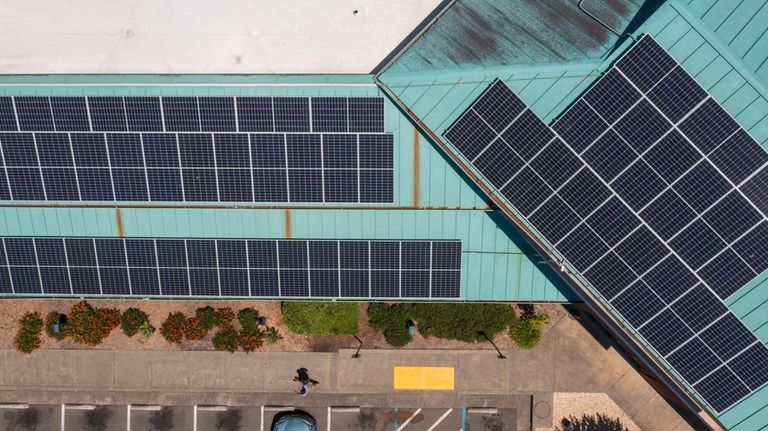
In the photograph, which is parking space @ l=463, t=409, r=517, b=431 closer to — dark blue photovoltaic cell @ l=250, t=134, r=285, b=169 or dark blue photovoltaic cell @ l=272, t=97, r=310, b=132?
dark blue photovoltaic cell @ l=250, t=134, r=285, b=169

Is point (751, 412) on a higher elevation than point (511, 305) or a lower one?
lower

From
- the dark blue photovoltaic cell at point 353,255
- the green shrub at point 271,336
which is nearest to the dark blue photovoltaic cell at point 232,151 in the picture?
the dark blue photovoltaic cell at point 353,255

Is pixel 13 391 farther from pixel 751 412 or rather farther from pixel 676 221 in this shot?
pixel 751 412

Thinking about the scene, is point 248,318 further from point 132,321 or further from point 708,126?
point 708,126

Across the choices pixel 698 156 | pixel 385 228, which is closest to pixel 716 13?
pixel 698 156

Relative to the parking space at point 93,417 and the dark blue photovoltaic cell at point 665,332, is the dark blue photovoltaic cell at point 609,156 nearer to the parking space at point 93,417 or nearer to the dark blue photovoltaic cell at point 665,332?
the dark blue photovoltaic cell at point 665,332

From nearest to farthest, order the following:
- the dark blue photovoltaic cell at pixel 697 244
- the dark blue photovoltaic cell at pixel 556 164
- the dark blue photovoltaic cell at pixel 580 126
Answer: the dark blue photovoltaic cell at pixel 697 244 < the dark blue photovoltaic cell at pixel 580 126 < the dark blue photovoltaic cell at pixel 556 164

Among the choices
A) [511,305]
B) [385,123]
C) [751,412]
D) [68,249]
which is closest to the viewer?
[751,412]
